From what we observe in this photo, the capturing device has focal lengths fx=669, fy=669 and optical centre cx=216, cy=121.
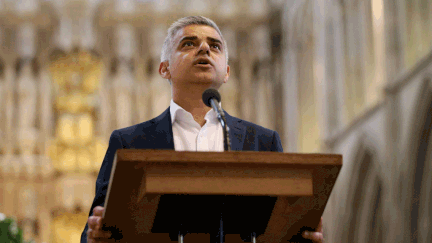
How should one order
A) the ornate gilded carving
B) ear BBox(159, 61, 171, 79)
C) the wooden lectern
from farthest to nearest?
the ornate gilded carving, ear BBox(159, 61, 171, 79), the wooden lectern

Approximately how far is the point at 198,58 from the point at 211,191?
652mm

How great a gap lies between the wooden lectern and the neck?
55cm

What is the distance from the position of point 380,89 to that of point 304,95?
388cm

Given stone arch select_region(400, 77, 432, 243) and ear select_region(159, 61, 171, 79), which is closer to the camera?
ear select_region(159, 61, 171, 79)

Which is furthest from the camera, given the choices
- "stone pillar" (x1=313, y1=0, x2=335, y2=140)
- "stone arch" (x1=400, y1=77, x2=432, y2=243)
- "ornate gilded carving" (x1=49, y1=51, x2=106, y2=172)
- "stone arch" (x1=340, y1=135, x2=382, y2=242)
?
"ornate gilded carving" (x1=49, y1=51, x2=106, y2=172)

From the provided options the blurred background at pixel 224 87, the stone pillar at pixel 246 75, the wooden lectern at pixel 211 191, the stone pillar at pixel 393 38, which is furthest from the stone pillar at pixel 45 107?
the wooden lectern at pixel 211 191

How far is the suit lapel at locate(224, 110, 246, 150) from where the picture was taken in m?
2.08

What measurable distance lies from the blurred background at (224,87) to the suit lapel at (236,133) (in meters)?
7.54

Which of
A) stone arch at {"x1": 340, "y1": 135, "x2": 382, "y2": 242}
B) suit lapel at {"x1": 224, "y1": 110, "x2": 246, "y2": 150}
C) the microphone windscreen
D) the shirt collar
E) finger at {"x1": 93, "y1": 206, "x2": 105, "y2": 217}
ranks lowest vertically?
stone arch at {"x1": 340, "y1": 135, "x2": 382, "y2": 242}

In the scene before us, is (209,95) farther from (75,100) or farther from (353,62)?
(75,100)

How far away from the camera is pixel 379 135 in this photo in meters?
9.98

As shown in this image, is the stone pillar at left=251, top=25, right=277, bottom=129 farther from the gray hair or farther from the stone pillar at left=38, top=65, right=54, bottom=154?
the gray hair

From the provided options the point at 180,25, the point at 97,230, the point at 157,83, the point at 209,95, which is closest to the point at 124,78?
the point at 157,83

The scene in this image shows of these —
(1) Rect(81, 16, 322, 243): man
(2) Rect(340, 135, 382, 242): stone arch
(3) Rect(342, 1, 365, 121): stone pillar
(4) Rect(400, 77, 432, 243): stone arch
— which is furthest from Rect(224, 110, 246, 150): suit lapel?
(3) Rect(342, 1, 365, 121): stone pillar
